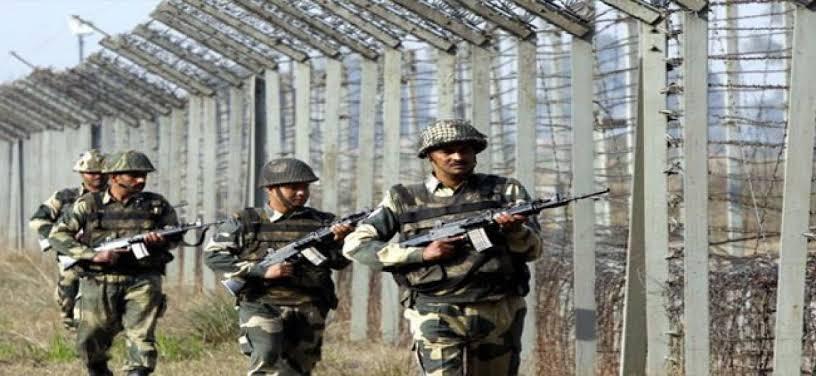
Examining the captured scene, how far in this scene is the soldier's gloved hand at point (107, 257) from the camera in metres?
10.8

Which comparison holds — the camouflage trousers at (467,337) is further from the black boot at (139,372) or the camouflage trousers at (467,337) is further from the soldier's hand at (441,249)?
the black boot at (139,372)

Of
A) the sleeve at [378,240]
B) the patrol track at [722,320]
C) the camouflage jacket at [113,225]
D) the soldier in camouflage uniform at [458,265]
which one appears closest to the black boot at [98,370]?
the camouflage jacket at [113,225]

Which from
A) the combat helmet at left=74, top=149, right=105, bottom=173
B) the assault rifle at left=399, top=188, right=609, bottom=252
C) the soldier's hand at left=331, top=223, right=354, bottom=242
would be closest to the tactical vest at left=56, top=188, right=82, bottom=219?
the combat helmet at left=74, top=149, right=105, bottom=173

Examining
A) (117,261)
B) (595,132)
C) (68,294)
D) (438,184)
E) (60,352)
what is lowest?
(60,352)

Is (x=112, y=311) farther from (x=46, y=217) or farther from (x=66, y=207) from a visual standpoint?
(x=46, y=217)

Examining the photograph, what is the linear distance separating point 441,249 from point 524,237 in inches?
13.3

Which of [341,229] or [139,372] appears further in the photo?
[139,372]

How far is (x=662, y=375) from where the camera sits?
28.2ft

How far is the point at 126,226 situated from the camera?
36.1 feet

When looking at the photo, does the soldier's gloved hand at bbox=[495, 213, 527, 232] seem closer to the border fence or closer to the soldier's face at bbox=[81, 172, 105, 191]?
the border fence

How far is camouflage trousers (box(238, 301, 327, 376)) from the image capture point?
9078 millimetres

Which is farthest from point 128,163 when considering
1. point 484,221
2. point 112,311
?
point 484,221

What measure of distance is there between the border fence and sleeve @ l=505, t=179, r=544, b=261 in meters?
1.22

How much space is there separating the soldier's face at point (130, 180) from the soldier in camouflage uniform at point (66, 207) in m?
1.75
